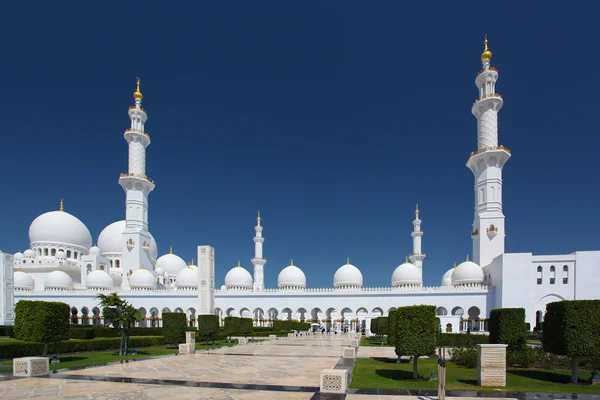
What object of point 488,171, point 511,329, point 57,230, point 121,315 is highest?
point 488,171

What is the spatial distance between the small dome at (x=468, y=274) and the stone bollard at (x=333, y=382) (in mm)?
34699

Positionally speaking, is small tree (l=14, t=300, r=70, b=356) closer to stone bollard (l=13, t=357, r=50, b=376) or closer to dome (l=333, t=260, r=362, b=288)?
stone bollard (l=13, t=357, r=50, b=376)

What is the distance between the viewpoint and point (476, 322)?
40.9 metres

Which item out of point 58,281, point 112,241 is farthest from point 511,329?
point 112,241

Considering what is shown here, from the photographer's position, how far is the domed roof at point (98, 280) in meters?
47.5

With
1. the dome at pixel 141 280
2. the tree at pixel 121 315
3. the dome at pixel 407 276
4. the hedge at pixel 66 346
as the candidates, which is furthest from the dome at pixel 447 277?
the tree at pixel 121 315

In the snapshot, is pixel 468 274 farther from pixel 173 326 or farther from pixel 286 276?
pixel 173 326

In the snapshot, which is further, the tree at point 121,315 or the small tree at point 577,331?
the tree at point 121,315

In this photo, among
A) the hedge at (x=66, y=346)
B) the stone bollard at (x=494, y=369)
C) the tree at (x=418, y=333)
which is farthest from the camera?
the hedge at (x=66, y=346)

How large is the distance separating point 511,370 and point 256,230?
41.3 metres

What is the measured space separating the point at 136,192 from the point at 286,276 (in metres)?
18.9

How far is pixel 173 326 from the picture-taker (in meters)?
23.4

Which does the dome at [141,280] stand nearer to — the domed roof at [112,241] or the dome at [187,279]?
the dome at [187,279]

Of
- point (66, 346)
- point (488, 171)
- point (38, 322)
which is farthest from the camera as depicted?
point (488, 171)
